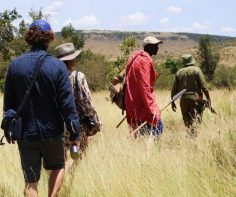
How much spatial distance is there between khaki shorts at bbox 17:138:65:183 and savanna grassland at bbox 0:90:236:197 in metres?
0.60

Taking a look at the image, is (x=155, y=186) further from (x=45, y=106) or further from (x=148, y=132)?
(x=148, y=132)

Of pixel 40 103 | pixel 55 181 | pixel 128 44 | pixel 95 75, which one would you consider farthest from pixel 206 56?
pixel 40 103

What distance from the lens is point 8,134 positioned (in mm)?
4684

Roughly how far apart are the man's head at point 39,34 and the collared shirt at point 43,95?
0.13 m

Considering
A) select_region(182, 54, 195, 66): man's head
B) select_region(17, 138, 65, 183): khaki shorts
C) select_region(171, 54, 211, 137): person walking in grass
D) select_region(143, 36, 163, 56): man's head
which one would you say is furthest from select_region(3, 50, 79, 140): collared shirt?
select_region(182, 54, 195, 66): man's head

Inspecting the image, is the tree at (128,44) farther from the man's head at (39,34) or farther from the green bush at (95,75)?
the man's head at (39,34)

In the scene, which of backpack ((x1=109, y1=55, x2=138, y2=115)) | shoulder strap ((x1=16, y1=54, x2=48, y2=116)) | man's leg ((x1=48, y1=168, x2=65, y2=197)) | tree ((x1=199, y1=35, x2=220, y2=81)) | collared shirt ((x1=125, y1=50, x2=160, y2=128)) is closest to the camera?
shoulder strap ((x1=16, y1=54, x2=48, y2=116))

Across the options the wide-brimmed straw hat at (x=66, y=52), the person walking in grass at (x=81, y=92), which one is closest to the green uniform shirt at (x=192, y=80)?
the person walking in grass at (x=81, y=92)

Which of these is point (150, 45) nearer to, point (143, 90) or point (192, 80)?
point (143, 90)

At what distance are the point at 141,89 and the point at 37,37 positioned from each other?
2.20 metres

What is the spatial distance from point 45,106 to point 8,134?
40 centimetres

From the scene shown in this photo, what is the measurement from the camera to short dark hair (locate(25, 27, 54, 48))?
4758 mm

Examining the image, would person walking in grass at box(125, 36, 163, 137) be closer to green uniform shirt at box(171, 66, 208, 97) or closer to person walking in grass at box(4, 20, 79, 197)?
person walking in grass at box(4, 20, 79, 197)

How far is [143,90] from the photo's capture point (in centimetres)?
667
